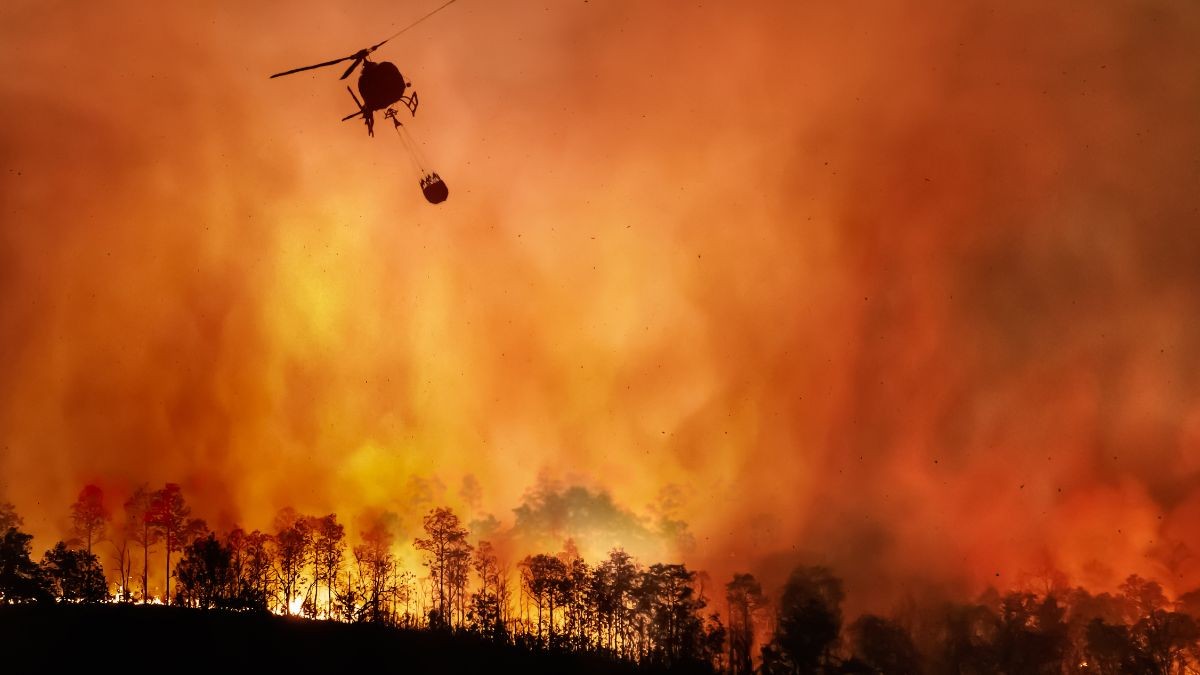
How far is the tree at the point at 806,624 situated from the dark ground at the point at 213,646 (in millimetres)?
46096

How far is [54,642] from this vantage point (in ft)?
162

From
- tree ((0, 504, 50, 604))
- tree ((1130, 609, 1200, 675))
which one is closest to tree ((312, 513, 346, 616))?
tree ((0, 504, 50, 604))

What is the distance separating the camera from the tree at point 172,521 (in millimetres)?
122938

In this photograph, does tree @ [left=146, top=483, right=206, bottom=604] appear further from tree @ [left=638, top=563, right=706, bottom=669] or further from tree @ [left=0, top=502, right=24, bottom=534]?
tree @ [left=638, top=563, right=706, bottom=669]

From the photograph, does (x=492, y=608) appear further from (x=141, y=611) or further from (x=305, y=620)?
(x=141, y=611)

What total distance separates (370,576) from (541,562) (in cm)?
3002

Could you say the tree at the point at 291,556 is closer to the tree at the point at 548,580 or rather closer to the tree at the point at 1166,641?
the tree at the point at 548,580

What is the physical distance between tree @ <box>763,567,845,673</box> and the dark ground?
151ft

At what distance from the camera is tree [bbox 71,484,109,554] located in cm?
12606

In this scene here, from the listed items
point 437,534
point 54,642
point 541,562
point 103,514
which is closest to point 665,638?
point 541,562

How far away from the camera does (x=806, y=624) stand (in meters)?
111

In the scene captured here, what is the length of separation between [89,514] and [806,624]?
99.9 meters

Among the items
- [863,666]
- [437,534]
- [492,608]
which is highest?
[437,534]

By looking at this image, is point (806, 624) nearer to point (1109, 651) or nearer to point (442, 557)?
point (1109, 651)
